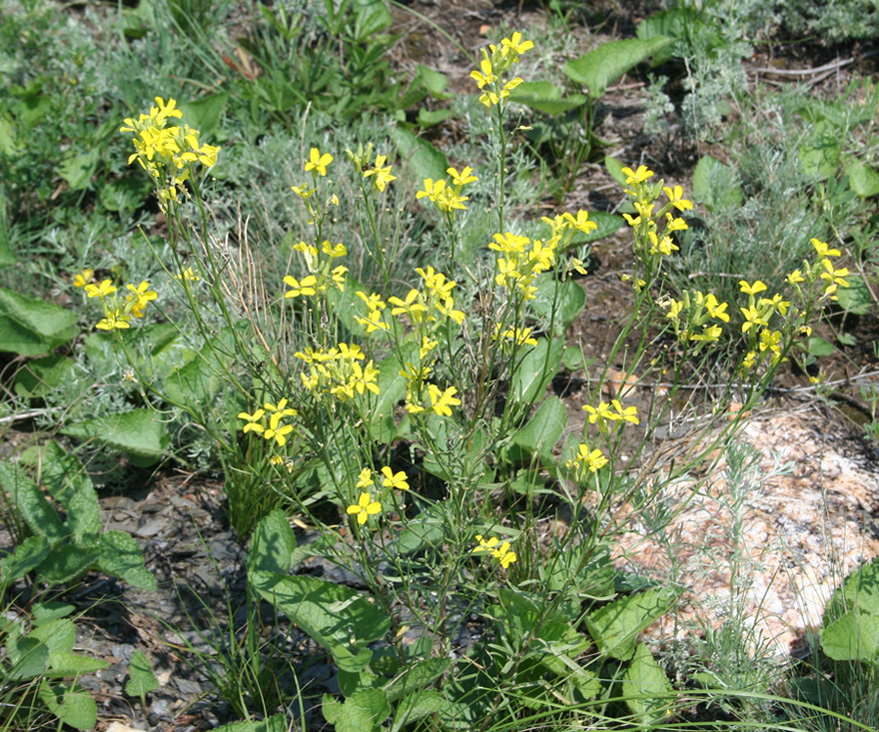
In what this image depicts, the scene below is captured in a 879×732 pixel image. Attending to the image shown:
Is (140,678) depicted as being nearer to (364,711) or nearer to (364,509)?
(364,711)

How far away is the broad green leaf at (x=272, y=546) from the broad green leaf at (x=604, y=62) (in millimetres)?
2539

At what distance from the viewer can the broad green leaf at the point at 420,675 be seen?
1941 millimetres

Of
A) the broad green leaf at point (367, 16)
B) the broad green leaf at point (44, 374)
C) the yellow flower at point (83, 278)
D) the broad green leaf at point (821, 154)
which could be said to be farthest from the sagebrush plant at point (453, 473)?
the broad green leaf at point (367, 16)

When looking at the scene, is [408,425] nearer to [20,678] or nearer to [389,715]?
[389,715]

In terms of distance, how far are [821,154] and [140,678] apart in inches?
129

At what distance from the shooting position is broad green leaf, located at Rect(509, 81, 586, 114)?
A: 364 cm

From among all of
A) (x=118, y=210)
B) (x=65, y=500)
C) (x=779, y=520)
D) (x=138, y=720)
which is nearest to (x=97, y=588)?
(x=65, y=500)

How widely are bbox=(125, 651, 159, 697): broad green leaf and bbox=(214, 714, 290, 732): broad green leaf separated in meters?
0.32

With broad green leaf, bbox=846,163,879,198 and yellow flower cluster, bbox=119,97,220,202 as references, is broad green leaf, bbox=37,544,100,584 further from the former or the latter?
broad green leaf, bbox=846,163,879,198

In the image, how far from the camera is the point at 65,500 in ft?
8.48

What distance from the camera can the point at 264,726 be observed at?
2.05 meters

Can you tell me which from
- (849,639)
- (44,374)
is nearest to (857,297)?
(849,639)

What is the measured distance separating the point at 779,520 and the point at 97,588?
223 centimetres

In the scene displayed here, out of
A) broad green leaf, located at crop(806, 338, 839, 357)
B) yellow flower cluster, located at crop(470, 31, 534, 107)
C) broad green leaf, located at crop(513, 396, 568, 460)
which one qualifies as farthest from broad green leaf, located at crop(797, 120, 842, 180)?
yellow flower cluster, located at crop(470, 31, 534, 107)
